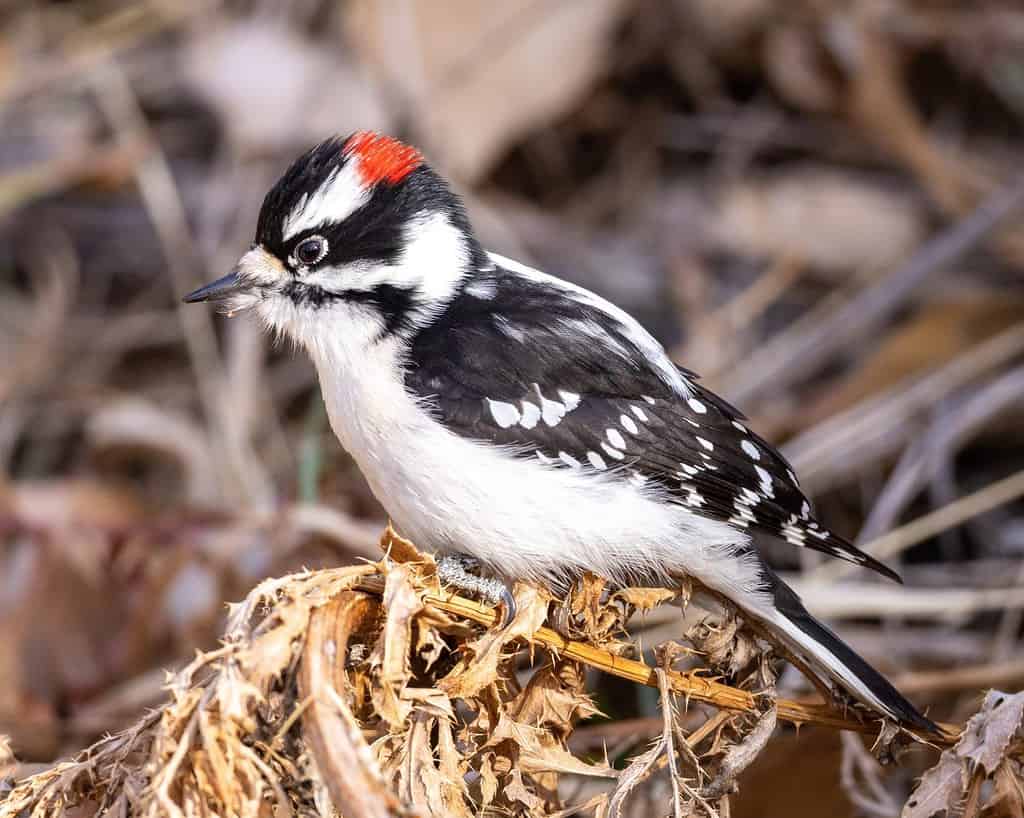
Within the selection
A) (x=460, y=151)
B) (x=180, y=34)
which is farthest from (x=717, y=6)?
(x=180, y=34)

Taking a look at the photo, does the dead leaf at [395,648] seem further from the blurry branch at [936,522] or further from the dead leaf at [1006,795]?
the blurry branch at [936,522]

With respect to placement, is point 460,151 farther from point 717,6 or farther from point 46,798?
point 46,798

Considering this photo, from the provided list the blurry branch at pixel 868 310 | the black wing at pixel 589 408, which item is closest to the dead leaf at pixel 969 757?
the black wing at pixel 589 408

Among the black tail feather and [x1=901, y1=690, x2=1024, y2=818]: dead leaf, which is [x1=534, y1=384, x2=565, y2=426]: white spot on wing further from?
[x1=901, y1=690, x2=1024, y2=818]: dead leaf

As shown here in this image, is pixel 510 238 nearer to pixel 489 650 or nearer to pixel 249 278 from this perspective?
pixel 249 278

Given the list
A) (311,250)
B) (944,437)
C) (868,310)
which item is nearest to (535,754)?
(311,250)

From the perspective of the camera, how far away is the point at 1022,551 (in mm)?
4352

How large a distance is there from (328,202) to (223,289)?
0.32 metres

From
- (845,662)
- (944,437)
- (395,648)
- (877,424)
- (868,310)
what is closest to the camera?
(395,648)

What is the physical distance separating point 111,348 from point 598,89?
8.45 ft

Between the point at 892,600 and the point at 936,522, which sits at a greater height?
the point at 936,522

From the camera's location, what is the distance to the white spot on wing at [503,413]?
112 inches

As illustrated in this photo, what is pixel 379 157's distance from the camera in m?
3.01

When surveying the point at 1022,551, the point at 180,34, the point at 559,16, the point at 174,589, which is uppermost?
the point at 180,34
